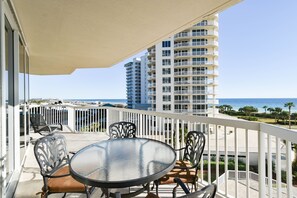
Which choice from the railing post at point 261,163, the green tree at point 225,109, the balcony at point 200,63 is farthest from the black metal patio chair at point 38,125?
the green tree at point 225,109

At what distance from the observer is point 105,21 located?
2.94 meters

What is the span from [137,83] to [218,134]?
2420 inches

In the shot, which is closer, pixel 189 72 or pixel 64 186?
pixel 64 186

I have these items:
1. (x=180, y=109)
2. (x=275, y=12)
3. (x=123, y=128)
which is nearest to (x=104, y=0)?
(x=123, y=128)

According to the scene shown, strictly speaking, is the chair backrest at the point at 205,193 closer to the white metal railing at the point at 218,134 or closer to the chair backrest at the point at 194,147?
the white metal railing at the point at 218,134

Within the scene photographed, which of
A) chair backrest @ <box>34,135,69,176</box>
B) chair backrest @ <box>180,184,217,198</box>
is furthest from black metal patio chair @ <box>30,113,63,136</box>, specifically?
chair backrest @ <box>180,184,217,198</box>

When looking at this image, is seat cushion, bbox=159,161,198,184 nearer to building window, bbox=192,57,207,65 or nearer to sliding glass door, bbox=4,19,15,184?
sliding glass door, bbox=4,19,15,184

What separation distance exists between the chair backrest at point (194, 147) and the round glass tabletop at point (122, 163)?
1.23 feet

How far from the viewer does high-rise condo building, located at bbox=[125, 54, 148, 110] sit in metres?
61.9

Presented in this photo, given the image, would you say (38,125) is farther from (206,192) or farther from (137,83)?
(137,83)

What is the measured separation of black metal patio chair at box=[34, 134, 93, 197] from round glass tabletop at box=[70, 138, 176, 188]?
22 centimetres

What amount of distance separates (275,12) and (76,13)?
43.2 metres

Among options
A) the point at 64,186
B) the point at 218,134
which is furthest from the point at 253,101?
the point at 64,186

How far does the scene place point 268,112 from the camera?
40.7 m
